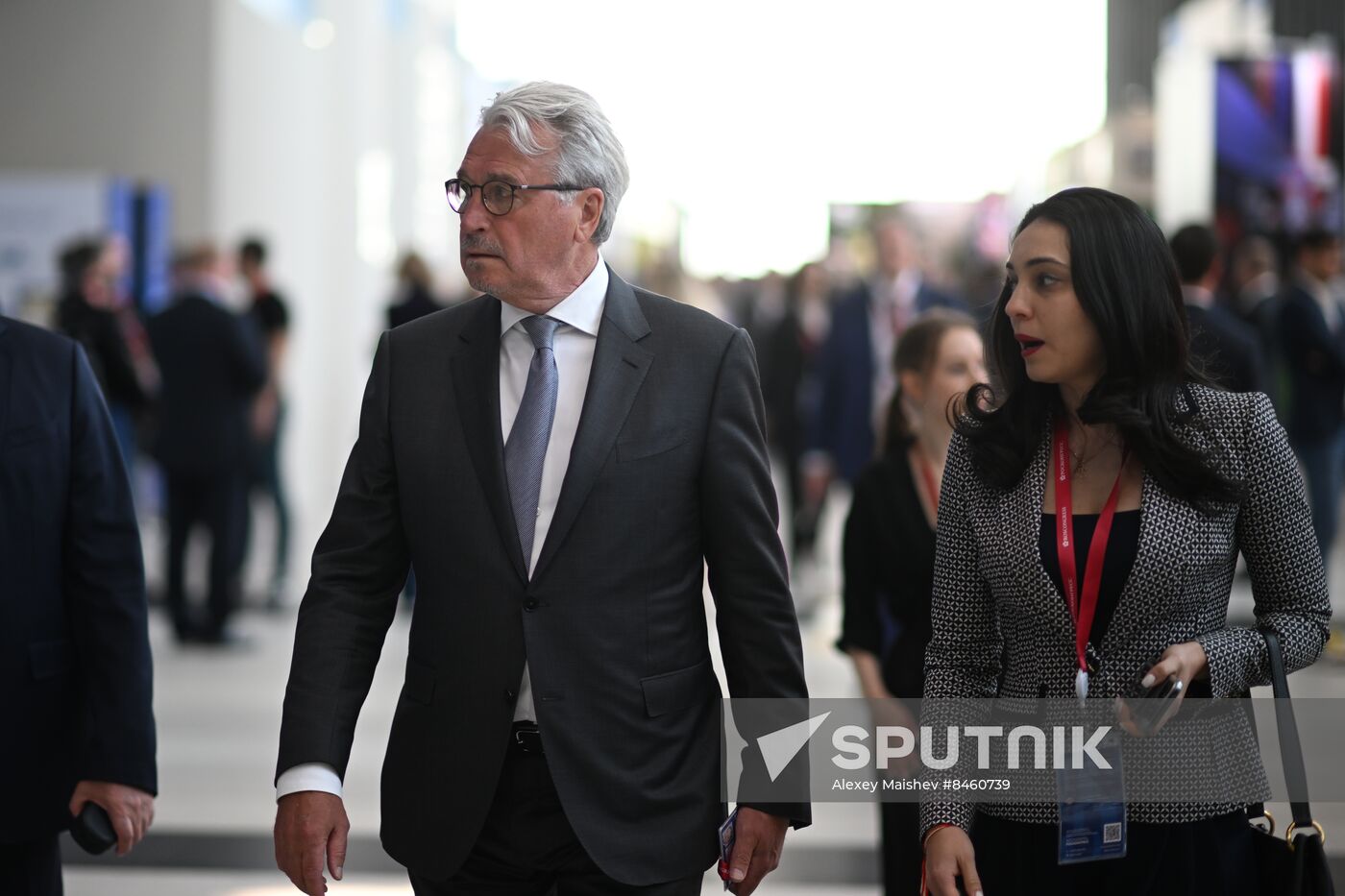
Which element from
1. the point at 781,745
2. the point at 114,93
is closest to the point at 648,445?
the point at 781,745

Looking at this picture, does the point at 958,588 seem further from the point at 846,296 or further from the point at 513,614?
the point at 846,296

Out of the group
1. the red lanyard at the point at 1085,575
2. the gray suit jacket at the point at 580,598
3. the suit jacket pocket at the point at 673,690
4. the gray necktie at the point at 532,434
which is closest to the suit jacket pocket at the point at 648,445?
the gray suit jacket at the point at 580,598

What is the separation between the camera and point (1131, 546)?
2.06 metres

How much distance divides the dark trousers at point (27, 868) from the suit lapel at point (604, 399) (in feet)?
3.41

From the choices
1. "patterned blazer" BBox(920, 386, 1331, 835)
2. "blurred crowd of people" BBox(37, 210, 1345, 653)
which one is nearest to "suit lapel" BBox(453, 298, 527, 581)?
"patterned blazer" BBox(920, 386, 1331, 835)

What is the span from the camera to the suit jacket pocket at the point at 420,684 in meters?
2.23

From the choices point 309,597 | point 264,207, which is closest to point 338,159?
point 264,207

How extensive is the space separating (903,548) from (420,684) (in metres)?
1.28

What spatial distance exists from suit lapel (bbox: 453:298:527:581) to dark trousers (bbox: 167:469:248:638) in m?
5.68

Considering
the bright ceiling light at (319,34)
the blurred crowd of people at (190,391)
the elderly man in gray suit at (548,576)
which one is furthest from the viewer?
the bright ceiling light at (319,34)

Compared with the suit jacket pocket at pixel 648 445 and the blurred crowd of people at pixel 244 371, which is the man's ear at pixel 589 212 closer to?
the suit jacket pocket at pixel 648 445

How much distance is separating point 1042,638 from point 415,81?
16.0 meters

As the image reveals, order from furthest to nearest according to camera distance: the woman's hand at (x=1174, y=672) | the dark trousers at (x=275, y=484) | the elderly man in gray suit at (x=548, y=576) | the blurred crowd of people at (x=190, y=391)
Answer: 1. the dark trousers at (x=275, y=484)
2. the blurred crowd of people at (x=190, y=391)
3. the elderly man in gray suit at (x=548, y=576)
4. the woman's hand at (x=1174, y=672)

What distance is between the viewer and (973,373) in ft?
11.2
